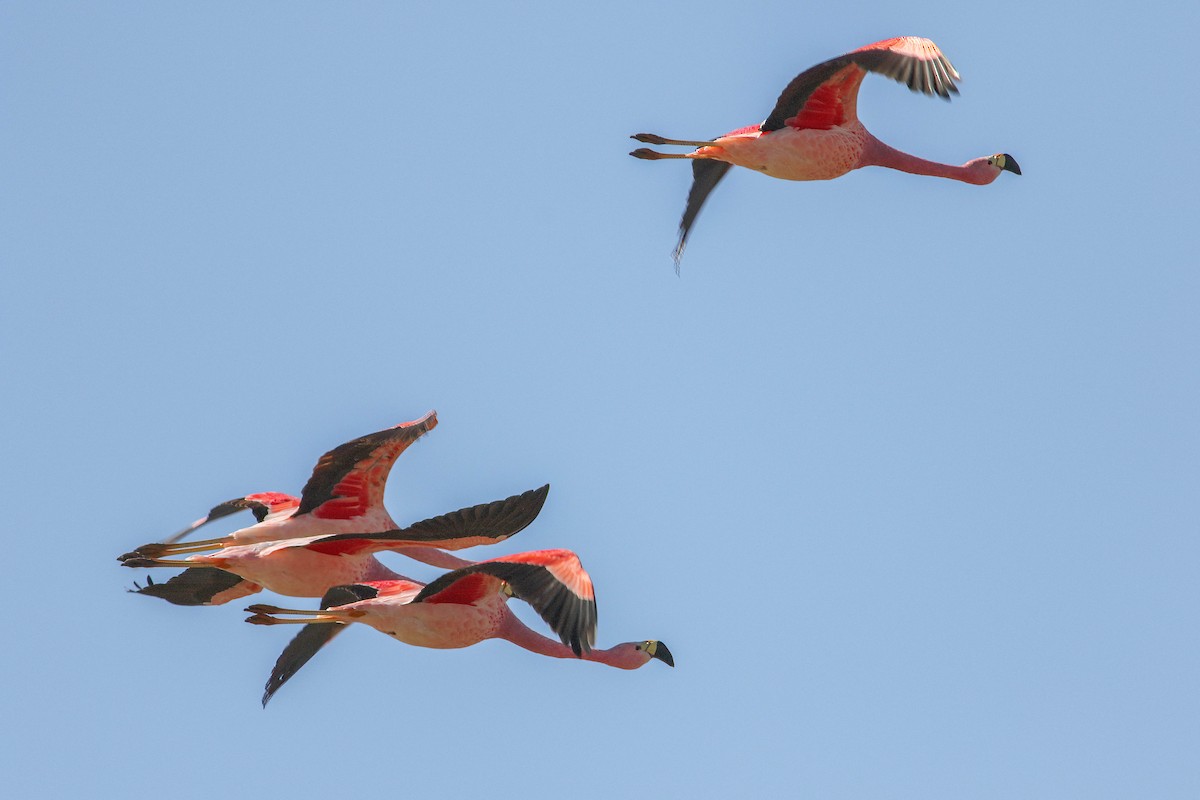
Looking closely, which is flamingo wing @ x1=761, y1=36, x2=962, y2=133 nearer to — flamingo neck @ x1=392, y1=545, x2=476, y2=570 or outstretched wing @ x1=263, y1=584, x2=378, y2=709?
flamingo neck @ x1=392, y1=545, x2=476, y2=570

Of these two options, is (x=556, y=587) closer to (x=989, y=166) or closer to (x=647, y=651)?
(x=647, y=651)

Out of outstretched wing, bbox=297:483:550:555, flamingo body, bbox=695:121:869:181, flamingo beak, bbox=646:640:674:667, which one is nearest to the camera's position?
outstretched wing, bbox=297:483:550:555

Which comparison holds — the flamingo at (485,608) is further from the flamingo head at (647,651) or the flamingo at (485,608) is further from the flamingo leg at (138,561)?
the flamingo leg at (138,561)

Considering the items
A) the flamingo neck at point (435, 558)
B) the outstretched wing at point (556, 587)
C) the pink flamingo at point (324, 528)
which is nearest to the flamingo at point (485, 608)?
the outstretched wing at point (556, 587)

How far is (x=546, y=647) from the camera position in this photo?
73.2 ft

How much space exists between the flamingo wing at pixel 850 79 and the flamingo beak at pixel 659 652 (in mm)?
5847

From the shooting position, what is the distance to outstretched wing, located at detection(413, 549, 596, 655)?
19.0 metres

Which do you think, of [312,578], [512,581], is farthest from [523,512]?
[312,578]

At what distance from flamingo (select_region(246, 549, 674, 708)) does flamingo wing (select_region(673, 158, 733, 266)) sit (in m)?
5.76

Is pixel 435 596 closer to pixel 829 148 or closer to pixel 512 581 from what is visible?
pixel 512 581

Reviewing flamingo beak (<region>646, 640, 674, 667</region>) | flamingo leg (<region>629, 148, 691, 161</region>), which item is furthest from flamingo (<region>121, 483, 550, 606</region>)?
flamingo leg (<region>629, 148, 691, 161</region>)

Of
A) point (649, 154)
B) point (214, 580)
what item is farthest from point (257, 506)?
point (649, 154)

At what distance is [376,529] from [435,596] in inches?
63.1

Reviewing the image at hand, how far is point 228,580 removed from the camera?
24.8 m
